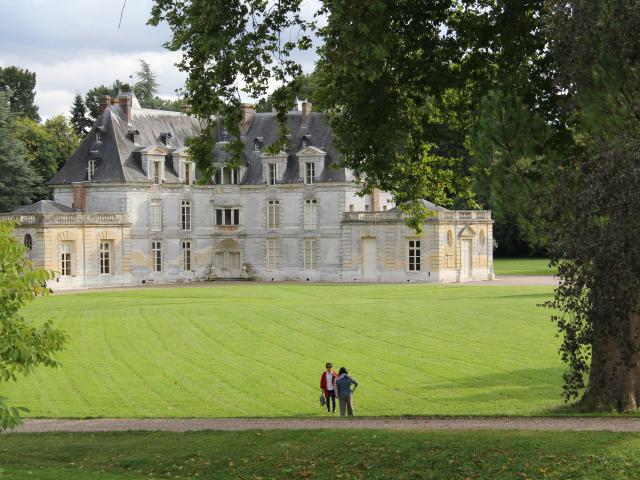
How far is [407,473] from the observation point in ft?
41.6

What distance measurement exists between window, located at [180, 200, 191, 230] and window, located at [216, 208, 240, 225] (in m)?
1.59

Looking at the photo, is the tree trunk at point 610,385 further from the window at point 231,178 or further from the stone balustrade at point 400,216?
the window at point 231,178

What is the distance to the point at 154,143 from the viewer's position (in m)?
55.1

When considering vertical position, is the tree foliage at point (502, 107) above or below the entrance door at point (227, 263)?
above

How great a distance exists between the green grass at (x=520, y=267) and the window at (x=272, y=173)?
1399cm

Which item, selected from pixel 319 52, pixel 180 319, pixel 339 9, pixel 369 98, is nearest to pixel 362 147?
pixel 369 98

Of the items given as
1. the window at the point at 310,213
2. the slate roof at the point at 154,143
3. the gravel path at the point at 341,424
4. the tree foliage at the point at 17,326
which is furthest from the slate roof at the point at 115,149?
the tree foliage at the point at 17,326

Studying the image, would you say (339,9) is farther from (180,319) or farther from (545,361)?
(180,319)

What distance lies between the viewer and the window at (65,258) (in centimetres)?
4956

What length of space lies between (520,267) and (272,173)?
1965 cm

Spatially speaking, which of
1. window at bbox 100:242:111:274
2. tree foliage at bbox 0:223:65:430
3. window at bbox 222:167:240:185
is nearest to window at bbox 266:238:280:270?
window at bbox 222:167:240:185

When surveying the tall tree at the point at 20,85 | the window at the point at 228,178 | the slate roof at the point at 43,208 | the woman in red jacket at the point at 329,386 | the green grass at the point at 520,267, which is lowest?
the woman in red jacket at the point at 329,386

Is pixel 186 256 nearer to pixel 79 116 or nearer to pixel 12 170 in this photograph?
pixel 12 170

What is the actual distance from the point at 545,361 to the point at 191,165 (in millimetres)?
32866
